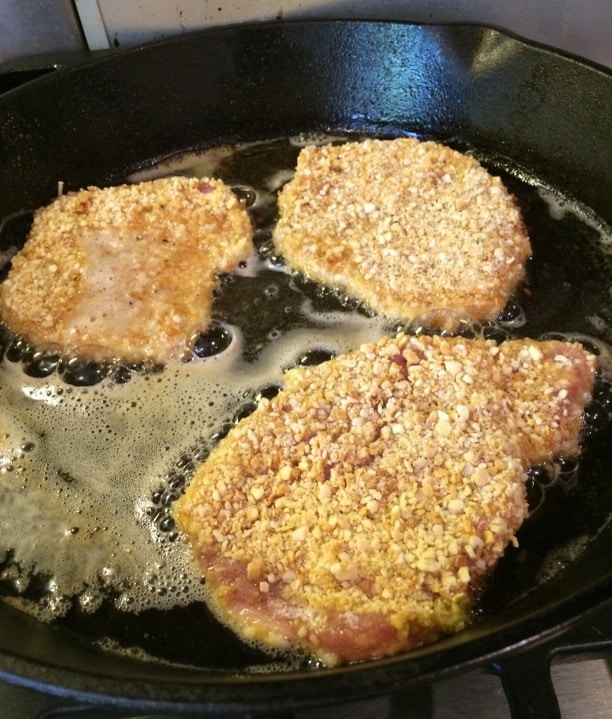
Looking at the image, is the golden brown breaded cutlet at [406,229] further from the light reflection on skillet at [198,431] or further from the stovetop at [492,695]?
the stovetop at [492,695]

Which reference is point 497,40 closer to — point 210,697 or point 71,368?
point 71,368

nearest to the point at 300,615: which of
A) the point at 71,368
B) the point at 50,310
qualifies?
the point at 71,368

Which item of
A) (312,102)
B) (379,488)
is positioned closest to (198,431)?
(379,488)

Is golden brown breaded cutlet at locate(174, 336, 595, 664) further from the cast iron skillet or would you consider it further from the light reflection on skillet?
the cast iron skillet

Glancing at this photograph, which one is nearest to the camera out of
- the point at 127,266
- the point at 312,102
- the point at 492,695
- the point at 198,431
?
the point at 492,695

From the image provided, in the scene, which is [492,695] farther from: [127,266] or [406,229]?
[127,266]

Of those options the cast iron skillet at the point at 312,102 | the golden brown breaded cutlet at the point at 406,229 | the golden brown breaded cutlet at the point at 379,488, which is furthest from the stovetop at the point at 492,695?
the golden brown breaded cutlet at the point at 406,229

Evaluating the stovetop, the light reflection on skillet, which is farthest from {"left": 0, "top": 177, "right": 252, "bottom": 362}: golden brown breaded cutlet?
the stovetop
